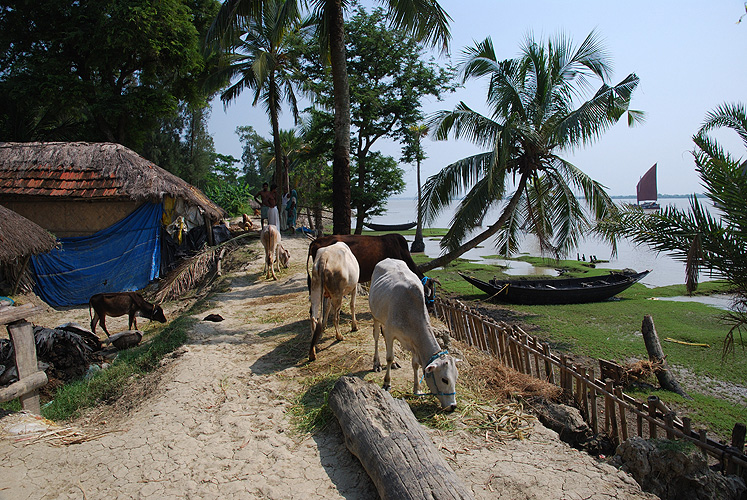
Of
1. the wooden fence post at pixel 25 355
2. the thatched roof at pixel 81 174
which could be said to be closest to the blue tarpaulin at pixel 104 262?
the thatched roof at pixel 81 174

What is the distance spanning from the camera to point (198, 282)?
48.1 feet

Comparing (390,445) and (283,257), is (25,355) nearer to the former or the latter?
(390,445)

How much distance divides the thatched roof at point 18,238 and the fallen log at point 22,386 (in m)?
4.70

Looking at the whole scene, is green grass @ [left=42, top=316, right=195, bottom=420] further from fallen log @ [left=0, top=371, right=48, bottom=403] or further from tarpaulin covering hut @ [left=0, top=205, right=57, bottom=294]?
tarpaulin covering hut @ [left=0, top=205, right=57, bottom=294]

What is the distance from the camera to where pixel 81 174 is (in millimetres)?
14578

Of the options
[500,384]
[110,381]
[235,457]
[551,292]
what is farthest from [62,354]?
[551,292]

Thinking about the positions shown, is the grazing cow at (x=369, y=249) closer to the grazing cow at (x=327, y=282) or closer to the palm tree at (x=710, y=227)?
the grazing cow at (x=327, y=282)

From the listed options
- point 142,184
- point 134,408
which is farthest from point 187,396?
point 142,184

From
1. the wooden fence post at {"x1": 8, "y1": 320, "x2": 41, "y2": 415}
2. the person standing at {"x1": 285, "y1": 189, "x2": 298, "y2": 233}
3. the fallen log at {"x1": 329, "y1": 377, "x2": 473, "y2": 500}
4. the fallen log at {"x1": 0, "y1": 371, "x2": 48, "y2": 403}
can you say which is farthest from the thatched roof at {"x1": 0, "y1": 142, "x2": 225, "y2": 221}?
the fallen log at {"x1": 329, "y1": 377, "x2": 473, "y2": 500}

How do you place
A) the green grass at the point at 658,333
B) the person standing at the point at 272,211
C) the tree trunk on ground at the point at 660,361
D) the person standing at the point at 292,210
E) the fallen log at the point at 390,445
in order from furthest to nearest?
the person standing at the point at 292,210
the person standing at the point at 272,211
the tree trunk on ground at the point at 660,361
the green grass at the point at 658,333
the fallen log at the point at 390,445

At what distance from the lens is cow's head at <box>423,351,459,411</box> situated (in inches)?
195

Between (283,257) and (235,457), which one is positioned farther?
(283,257)

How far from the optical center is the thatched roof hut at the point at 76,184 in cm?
1412

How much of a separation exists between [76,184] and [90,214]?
3.14 ft
